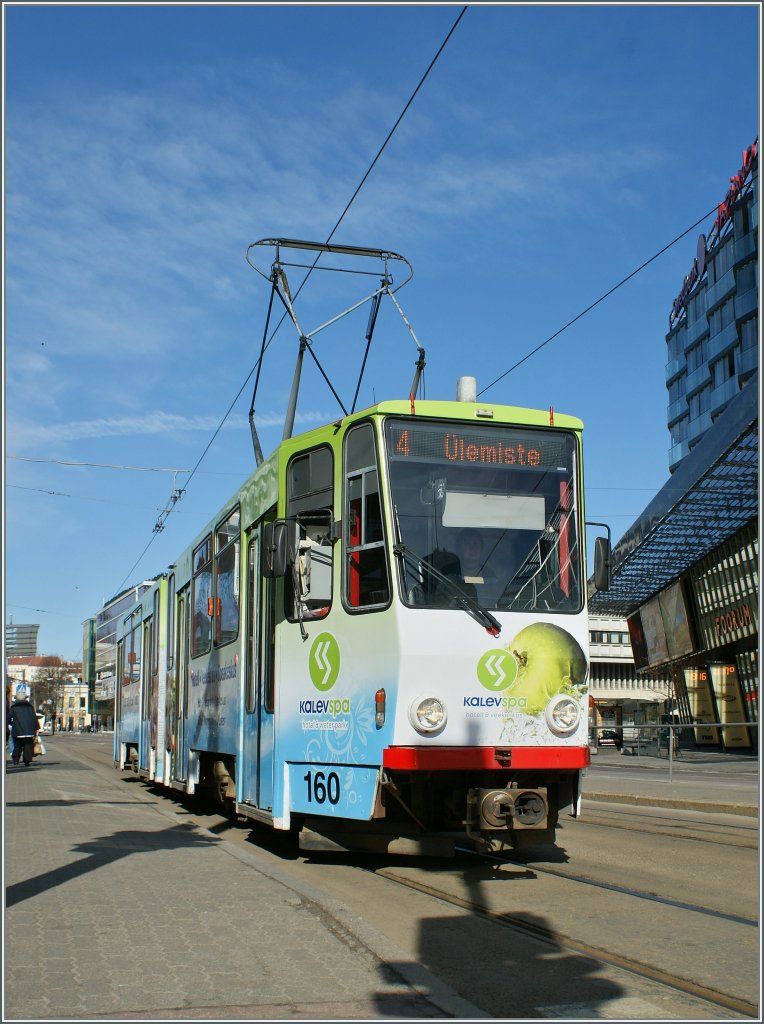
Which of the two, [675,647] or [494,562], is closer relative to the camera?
[494,562]

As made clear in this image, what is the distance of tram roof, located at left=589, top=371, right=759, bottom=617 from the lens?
32125mm

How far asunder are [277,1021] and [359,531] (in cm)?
466

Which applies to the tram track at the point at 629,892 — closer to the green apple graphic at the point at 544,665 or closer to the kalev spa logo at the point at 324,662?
the green apple graphic at the point at 544,665

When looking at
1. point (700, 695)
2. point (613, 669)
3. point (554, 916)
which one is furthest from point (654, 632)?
point (554, 916)

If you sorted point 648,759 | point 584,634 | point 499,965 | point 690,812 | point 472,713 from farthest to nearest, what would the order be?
point 648,759, point 690,812, point 584,634, point 472,713, point 499,965

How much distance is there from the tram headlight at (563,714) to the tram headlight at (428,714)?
87cm

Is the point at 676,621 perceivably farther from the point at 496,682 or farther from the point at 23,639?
the point at 496,682

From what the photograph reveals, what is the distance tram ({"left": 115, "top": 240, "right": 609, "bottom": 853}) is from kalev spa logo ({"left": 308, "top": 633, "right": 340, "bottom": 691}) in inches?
0.6

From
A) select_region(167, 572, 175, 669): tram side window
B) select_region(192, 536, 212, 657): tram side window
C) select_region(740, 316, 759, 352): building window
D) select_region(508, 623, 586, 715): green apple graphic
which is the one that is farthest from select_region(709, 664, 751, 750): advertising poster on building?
select_region(508, 623, 586, 715): green apple graphic

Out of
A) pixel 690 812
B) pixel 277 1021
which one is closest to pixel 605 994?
pixel 277 1021

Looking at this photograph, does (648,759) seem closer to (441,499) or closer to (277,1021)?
(441,499)

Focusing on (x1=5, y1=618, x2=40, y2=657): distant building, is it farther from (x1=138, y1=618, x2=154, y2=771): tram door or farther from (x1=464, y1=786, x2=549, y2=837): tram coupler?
(x1=464, y1=786, x2=549, y2=837): tram coupler

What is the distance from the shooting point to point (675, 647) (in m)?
55.7

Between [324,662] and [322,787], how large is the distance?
3.13 feet
